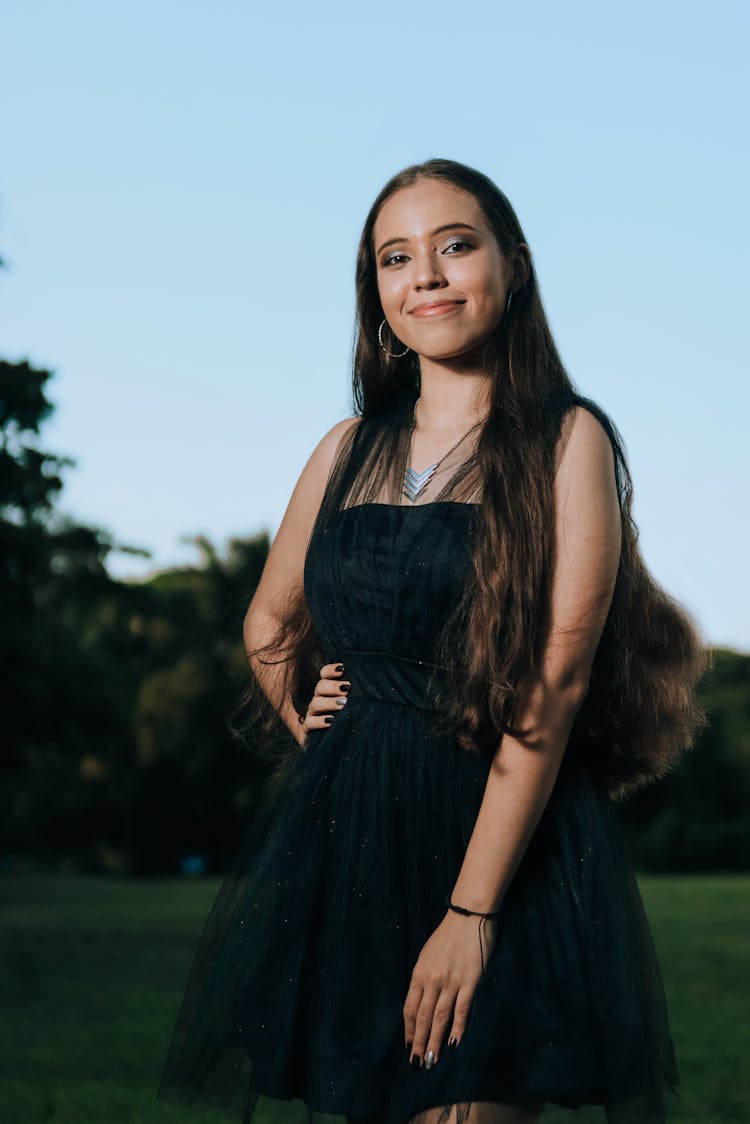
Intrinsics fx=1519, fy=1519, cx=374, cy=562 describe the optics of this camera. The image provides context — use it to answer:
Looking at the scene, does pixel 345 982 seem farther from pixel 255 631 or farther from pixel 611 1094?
pixel 255 631

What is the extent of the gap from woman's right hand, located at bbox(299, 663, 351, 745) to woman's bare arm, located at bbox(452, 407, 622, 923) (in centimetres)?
39

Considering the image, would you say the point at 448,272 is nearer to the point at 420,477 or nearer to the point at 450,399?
the point at 450,399

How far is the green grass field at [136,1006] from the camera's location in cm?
677

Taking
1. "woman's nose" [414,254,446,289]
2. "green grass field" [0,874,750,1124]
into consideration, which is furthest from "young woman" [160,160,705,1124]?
"green grass field" [0,874,750,1124]

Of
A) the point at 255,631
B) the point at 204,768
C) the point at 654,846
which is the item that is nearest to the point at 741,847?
the point at 654,846

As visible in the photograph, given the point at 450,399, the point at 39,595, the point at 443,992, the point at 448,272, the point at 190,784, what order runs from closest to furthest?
the point at 443,992, the point at 448,272, the point at 450,399, the point at 39,595, the point at 190,784

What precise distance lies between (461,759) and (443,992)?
399mm

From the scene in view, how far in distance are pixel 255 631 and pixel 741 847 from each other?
108 ft

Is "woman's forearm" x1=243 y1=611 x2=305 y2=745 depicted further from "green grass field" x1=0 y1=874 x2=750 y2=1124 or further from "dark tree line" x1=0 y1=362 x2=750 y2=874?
"dark tree line" x1=0 y1=362 x2=750 y2=874

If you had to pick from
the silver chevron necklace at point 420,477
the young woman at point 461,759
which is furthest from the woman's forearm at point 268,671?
the silver chevron necklace at point 420,477

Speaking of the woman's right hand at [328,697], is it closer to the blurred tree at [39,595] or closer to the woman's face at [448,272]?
the woman's face at [448,272]

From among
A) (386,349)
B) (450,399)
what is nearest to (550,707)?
(450,399)

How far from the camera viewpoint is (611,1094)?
248 cm

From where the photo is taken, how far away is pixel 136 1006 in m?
10.4
